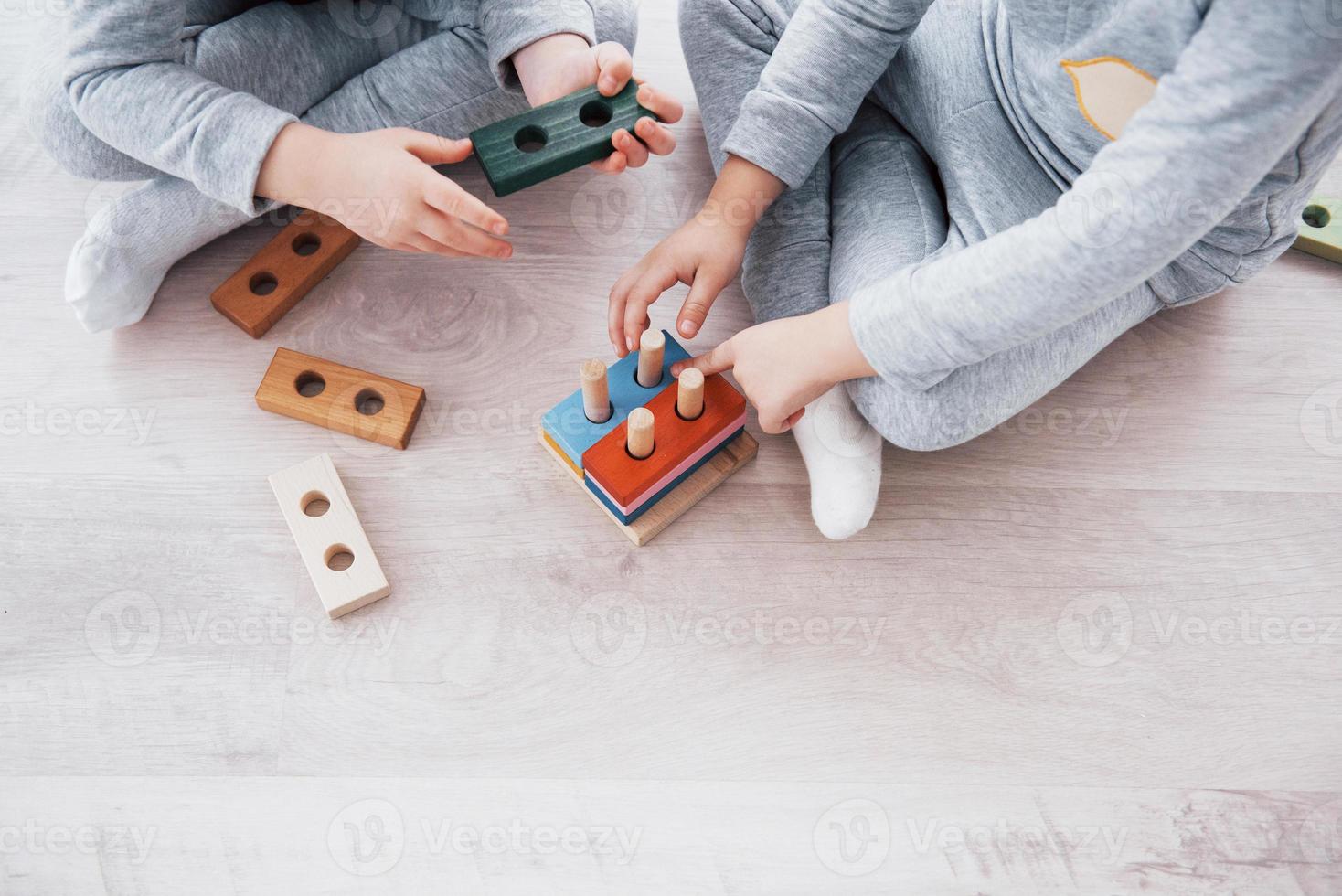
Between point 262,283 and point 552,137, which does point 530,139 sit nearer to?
point 552,137

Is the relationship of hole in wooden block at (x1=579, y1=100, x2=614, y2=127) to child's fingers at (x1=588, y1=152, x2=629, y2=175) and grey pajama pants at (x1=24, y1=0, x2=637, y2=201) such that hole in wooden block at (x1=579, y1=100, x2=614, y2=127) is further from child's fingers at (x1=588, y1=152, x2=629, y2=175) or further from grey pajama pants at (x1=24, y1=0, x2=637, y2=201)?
grey pajama pants at (x1=24, y1=0, x2=637, y2=201)

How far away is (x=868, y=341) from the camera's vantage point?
69 cm

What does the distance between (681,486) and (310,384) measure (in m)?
0.35

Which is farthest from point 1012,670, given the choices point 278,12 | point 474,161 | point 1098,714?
point 278,12

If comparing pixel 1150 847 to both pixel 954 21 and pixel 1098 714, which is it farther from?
pixel 954 21

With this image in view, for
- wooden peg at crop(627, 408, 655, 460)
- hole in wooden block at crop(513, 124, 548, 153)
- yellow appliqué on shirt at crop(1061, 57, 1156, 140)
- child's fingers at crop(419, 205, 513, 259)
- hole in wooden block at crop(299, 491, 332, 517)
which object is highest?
yellow appliqué on shirt at crop(1061, 57, 1156, 140)

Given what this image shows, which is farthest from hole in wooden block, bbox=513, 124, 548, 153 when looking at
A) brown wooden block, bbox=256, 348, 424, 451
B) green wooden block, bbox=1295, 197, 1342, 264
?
green wooden block, bbox=1295, 197, 1342, 264

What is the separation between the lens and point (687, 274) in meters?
0.81

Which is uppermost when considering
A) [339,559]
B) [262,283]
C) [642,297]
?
[642,297]

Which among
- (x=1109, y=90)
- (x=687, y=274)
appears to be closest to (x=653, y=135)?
(x=687, y=274)

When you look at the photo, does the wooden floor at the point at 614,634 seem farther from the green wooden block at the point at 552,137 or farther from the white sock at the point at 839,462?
the green wooden block at the point at 552,137

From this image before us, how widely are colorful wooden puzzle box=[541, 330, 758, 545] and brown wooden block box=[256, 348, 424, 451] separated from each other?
0.12 metres

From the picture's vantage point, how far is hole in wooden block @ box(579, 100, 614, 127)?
0.75 metres

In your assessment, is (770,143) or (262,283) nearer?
(770,143)
